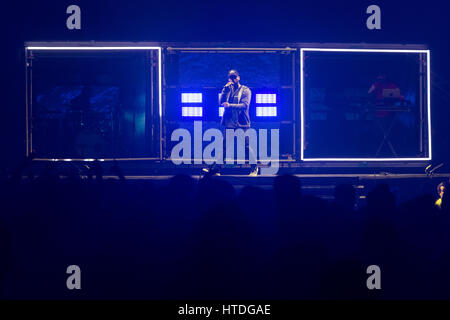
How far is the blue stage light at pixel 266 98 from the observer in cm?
870

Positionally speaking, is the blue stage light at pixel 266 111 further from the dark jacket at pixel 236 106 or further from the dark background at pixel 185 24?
the dark background at pixel 185 24

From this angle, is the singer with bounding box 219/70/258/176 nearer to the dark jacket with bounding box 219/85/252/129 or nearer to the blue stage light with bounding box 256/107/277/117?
the dark jacket with bounding box 219/85/252/129

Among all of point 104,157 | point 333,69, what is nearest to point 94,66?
point 104,157

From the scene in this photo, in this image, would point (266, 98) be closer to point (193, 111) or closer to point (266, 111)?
point (266, 111)

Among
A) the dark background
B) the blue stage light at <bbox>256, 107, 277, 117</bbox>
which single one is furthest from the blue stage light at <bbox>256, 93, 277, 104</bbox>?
the dark background

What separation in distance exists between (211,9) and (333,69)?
381cm

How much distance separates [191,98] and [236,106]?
137cm

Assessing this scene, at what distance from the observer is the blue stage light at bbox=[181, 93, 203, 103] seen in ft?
28.4

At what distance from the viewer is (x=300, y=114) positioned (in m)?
8.47

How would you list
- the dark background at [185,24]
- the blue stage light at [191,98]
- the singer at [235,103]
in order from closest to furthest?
1. the singer at [235,103]
2. the dark background at [185,24]
3. the blue stage light at [191,98]

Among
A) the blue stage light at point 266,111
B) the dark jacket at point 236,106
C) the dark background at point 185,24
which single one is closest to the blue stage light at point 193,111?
the dark jacket at point 236,106

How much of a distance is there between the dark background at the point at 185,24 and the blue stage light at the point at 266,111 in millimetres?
1337

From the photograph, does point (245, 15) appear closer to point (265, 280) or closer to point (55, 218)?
point (55, 218)

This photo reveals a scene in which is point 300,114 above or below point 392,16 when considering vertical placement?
below
